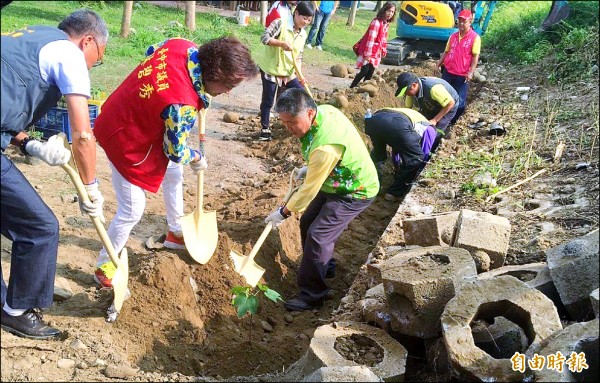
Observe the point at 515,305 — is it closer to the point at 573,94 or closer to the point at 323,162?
the point at 323,162

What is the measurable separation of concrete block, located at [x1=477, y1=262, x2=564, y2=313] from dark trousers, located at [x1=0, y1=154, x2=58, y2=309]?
2.31 metres

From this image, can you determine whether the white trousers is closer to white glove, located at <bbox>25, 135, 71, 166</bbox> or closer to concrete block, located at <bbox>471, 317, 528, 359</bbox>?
white glove, located at <bbox>25, 135, 71, 166</bbox>

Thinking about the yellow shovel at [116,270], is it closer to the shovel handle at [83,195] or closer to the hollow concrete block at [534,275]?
the shovel handle at [83,195]

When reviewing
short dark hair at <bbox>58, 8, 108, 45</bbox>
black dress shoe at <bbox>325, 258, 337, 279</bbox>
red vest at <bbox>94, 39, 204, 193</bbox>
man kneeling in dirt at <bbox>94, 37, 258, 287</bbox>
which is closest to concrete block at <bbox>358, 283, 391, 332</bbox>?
black dress shoe at <bbox>325, 258, 337, 279</bbox>

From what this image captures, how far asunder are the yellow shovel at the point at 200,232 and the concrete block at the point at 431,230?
55.1 inches

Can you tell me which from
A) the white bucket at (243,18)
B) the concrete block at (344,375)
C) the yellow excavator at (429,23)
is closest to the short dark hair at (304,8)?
the concrete block at (344,375)

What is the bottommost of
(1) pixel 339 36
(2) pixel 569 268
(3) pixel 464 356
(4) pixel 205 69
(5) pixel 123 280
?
(1) pixel 339 36

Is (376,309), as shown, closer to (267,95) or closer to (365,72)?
(267,95)

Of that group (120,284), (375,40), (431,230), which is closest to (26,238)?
(120,284)

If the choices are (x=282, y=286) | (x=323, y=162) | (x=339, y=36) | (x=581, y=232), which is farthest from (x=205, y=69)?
(x=339, y=36)

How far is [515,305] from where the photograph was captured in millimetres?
2898

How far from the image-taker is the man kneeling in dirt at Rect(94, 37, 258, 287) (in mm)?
3395

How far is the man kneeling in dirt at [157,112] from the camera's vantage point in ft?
11.1

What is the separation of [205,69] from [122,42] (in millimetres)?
7625
